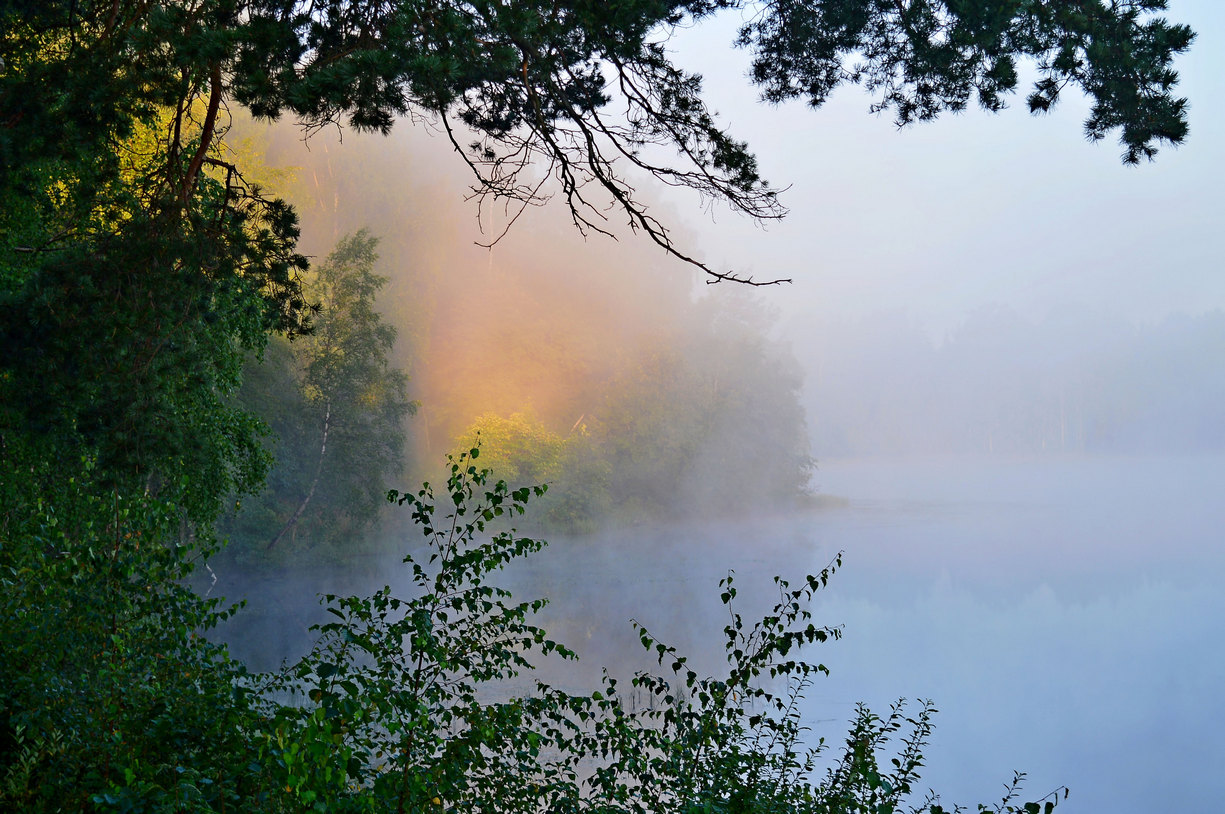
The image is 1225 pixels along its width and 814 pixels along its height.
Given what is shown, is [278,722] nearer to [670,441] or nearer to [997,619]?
[997,619]

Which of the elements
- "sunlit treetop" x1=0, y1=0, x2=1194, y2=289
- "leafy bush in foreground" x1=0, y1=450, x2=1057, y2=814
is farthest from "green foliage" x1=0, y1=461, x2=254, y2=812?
"sunlit treetop" x1=0, y1=0, x2=1194, y2=289

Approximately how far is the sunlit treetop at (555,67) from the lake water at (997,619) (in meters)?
10.7

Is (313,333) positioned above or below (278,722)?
above

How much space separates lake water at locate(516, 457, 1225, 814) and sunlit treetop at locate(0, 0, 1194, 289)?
10.7 m

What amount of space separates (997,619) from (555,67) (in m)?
21.4

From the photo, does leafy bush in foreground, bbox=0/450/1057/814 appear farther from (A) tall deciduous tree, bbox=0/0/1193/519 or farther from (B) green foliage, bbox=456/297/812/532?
(B) green foliage, bbox=456/297/812/532

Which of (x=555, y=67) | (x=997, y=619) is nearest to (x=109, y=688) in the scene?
(x=555, y=67)

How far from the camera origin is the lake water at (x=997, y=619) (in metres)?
14.2

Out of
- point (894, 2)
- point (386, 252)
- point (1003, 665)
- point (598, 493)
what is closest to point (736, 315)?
point (598, 493)

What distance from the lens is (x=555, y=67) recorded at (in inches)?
152

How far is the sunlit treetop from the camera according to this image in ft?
10.8

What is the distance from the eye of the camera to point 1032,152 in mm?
70062

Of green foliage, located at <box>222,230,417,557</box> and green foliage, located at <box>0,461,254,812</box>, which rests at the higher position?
green foliage, located at <box>222,230,417,557</box>

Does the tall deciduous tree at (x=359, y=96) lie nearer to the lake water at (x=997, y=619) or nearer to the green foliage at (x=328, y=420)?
the lake water at (x=997, y=619)
